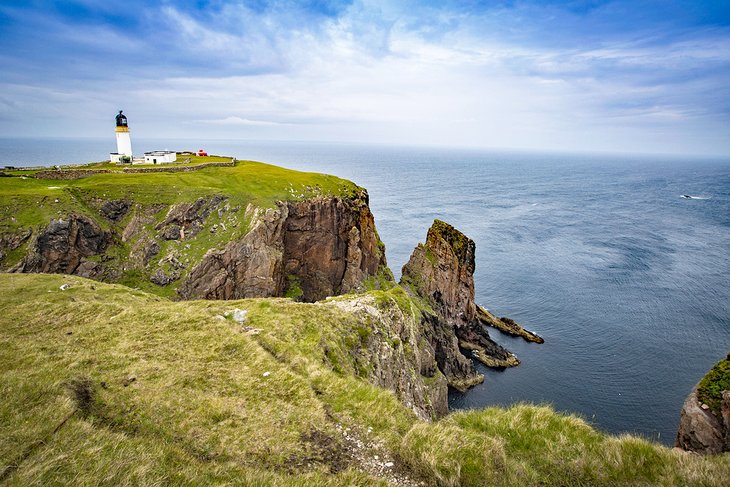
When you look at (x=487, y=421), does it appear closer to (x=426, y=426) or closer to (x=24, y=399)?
(x=426, y=426)

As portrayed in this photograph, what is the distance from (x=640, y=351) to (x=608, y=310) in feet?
44.4

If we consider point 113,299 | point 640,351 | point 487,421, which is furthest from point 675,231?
point 113,299

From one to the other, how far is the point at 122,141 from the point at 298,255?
46195 mm

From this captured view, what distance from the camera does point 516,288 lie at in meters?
80.3

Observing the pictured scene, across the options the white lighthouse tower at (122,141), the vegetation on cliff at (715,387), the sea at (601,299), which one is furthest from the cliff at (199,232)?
the vegetation on cliff at (715,387)

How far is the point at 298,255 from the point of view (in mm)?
58219

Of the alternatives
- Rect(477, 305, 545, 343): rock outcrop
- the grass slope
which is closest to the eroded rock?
the grass slope

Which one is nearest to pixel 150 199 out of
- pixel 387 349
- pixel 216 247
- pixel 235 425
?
pixel 216 247

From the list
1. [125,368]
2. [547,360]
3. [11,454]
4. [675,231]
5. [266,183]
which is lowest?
[547,360]

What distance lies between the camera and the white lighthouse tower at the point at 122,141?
7269 cm

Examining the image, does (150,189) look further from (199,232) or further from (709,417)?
(709,417)

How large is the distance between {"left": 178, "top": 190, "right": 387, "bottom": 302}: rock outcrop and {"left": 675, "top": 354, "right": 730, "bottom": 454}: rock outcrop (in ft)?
141

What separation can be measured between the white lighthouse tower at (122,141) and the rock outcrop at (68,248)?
31.8m

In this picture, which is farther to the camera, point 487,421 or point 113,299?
point 113,299
